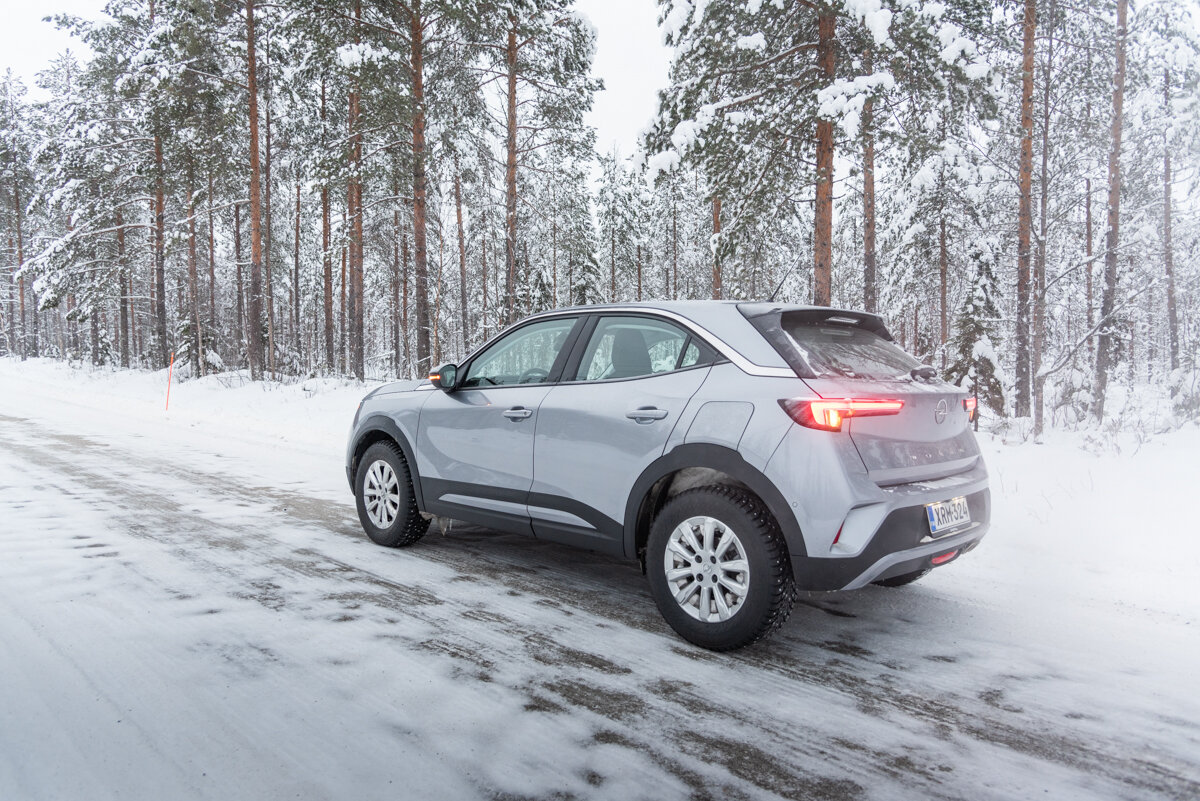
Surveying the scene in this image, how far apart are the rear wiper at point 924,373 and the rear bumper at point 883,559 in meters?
0.77

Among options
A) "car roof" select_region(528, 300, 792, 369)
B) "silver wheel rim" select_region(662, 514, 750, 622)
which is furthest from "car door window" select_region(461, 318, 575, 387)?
"silver wheel rim" select_region(662, 514, 750, 622)

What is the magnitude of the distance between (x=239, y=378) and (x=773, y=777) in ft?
65.5

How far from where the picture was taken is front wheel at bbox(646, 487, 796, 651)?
3.06 meters

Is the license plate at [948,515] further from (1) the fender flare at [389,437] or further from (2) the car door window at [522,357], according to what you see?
(1) the fender flare at [389,437]

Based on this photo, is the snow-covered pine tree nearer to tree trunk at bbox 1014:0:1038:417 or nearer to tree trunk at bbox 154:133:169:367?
tree trunk at bbox 1014:0:1038:417

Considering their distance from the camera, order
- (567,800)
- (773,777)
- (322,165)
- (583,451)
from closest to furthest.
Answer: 1. (567,800)
2. (773,777)
3. (583,451)
4. (322,165)

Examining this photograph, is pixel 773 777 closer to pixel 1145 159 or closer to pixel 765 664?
pixel 765 664

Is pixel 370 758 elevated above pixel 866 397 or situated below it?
below

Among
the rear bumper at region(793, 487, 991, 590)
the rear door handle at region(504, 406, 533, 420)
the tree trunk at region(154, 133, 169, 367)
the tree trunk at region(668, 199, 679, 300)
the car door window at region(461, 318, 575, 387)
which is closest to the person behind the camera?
the rear bumper at region(793, 487, 991, 590)

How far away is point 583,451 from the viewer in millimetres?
3781

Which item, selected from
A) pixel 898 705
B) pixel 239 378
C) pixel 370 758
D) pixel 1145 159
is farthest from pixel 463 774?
pixel 1145 159

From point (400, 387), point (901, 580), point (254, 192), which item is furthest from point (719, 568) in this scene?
point (254, 192)

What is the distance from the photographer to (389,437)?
5152 mm

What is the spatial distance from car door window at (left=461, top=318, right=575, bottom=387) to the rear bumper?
6.59ft
